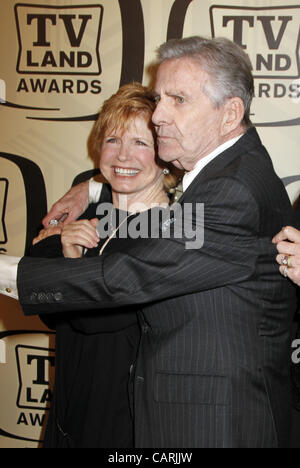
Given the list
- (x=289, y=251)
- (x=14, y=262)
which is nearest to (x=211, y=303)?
(x=289, y=251)

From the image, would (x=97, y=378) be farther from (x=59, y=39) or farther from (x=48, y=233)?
(x=59, y=39)

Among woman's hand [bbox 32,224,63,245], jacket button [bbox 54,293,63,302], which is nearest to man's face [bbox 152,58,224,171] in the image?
jacket button [bbox 54,293,63,302]

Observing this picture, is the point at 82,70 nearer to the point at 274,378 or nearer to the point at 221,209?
the point at 221,209

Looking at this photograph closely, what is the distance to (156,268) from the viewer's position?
3.29 feet

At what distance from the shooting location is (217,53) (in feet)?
3.76

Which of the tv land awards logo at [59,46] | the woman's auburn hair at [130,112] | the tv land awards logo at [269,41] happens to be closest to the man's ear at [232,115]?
the woman's auburn hair at [130,112]

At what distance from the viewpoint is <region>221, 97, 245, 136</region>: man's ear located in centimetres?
116

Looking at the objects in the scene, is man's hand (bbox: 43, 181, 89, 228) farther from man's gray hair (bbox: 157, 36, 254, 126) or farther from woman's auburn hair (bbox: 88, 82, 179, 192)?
man's gray hair (bbox: 157, 36, 254, 126)

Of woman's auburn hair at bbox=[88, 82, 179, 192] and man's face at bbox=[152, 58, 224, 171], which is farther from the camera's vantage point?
woman's auburn hair at bbox=[88, 82, 179, 192]

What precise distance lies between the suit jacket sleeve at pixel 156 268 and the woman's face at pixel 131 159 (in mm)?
567

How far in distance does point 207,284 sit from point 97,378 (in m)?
A: 0.58

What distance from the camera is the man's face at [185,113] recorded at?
1.14 meters

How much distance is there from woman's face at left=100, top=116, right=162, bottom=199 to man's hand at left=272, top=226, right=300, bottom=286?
1.84ft
